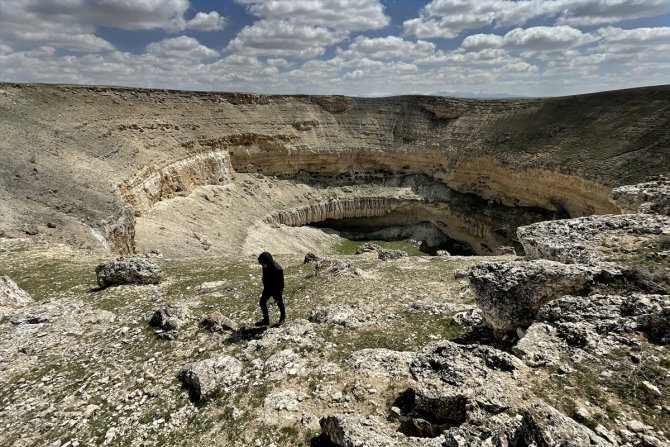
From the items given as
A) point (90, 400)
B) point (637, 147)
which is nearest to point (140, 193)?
point (90, 400)

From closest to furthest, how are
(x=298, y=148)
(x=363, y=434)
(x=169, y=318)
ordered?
(x=363, y=434) → (x=169, y=318) → (x=298, y=148)

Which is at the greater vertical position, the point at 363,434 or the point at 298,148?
the point at 298,148

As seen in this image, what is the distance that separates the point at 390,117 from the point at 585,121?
24.6 metres

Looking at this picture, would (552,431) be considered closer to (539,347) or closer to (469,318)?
(539,347)

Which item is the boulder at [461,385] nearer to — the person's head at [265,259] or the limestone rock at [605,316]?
the limestone rock at [605,316]

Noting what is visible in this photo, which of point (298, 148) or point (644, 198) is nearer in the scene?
point (644, 198)

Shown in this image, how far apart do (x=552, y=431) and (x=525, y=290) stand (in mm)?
5194

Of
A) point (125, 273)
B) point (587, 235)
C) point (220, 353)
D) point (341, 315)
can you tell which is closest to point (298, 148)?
point (125, 273)

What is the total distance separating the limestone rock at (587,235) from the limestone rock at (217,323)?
34.7 feet

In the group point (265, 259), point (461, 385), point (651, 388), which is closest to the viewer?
point (651, 388)

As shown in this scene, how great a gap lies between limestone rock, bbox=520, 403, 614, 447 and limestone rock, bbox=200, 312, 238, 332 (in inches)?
339

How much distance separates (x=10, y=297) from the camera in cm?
1431

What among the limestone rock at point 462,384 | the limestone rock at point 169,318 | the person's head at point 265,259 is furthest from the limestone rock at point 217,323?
the limestone rock at point 462,384

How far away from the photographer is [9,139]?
1176 inches
